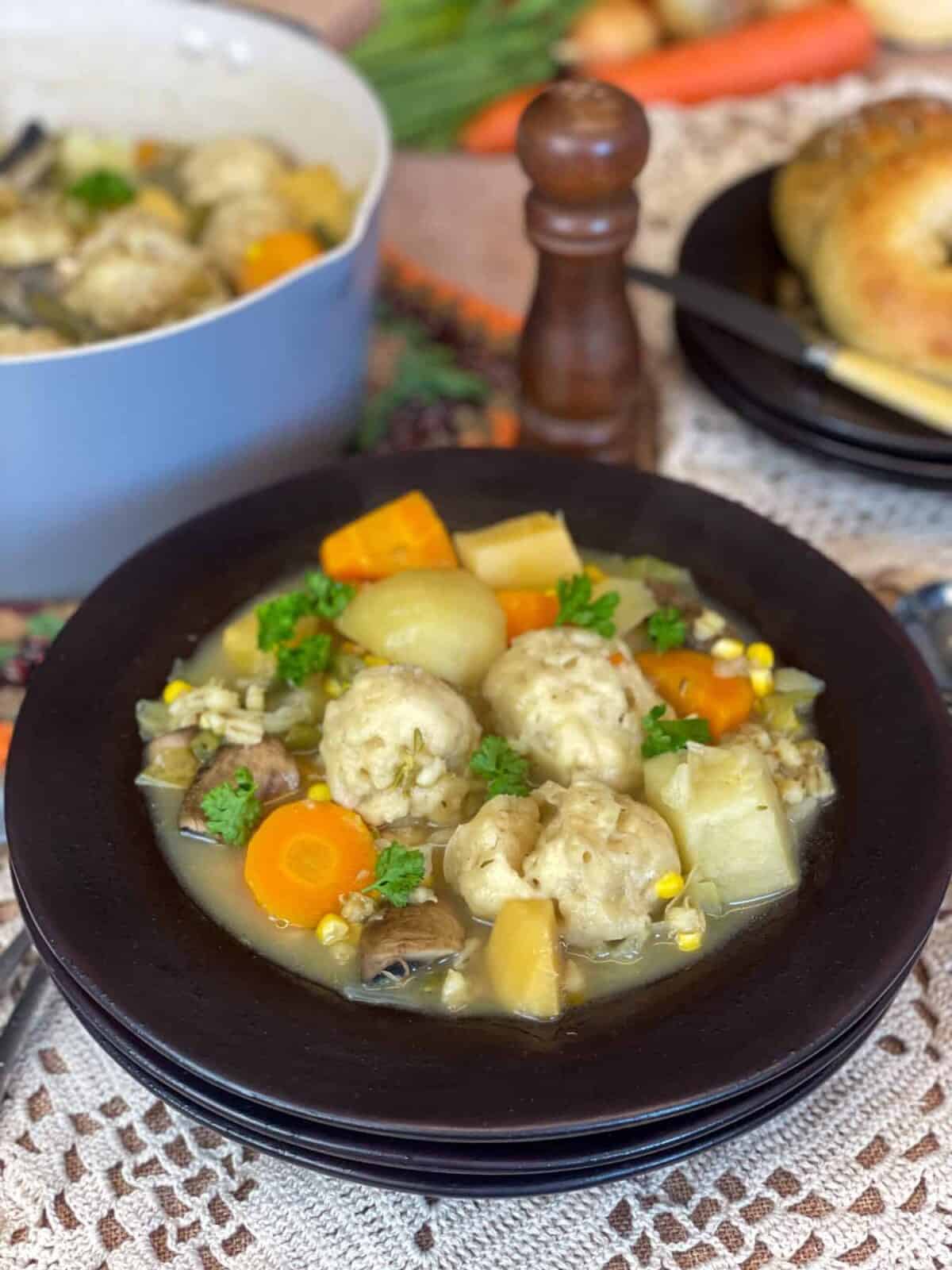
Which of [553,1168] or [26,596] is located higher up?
[553,1168]

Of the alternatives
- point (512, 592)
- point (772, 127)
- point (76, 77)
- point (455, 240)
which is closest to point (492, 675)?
point (512, 592)

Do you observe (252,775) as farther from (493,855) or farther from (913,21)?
(913,21)

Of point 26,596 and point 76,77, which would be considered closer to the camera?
point 26,596

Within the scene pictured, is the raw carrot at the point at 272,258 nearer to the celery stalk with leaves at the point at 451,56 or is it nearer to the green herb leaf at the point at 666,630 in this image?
the green herb leaf at the point at 666,630

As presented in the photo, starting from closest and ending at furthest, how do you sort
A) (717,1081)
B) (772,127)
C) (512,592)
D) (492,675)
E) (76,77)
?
(717,1081)
(492,675)
(512,592)
(76,77)
(772,127)

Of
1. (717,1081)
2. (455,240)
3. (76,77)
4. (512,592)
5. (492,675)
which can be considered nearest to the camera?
(717,1081)

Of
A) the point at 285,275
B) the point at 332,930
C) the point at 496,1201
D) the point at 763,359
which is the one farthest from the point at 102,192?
the point at 496,1201

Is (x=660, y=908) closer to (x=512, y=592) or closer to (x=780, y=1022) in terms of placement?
(x=780, y=1022)
